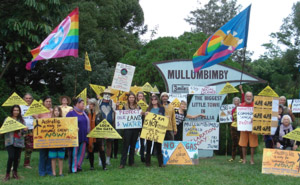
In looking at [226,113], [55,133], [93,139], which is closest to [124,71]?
[93,139]

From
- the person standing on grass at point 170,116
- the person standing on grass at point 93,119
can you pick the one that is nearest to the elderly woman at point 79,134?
the person standing on grass at point 93,119

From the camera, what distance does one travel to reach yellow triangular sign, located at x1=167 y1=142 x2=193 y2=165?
9664mm

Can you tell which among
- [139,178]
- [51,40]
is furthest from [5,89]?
[139,178]

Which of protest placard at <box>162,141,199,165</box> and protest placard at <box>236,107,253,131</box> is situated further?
protest placard at <box>162,141,199,165</box>

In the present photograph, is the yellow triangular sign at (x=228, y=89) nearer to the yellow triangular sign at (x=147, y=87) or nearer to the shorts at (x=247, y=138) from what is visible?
the shorts at (x=247, y=138)

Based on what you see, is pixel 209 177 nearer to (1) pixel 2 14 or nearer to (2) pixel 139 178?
(2) pixel 139 178

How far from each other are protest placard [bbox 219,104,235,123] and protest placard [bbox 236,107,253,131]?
5.61ft

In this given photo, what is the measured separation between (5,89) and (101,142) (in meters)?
11.4

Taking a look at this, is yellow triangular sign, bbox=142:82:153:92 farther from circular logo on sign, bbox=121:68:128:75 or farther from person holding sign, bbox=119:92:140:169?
person holding sign, bbox=119:92:140:169

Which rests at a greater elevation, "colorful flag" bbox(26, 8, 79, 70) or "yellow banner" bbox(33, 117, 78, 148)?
"colorful flag" bbox(26, 8, 79, 70)

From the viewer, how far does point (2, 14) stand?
610 inches

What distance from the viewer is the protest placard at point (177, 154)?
9.66 m

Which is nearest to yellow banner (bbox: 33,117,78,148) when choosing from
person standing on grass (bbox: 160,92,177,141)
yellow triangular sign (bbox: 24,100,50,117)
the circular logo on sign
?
yellow triangular sign (bbox: 24,100,50,117)

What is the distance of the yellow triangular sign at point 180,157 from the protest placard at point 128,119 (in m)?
1.39
